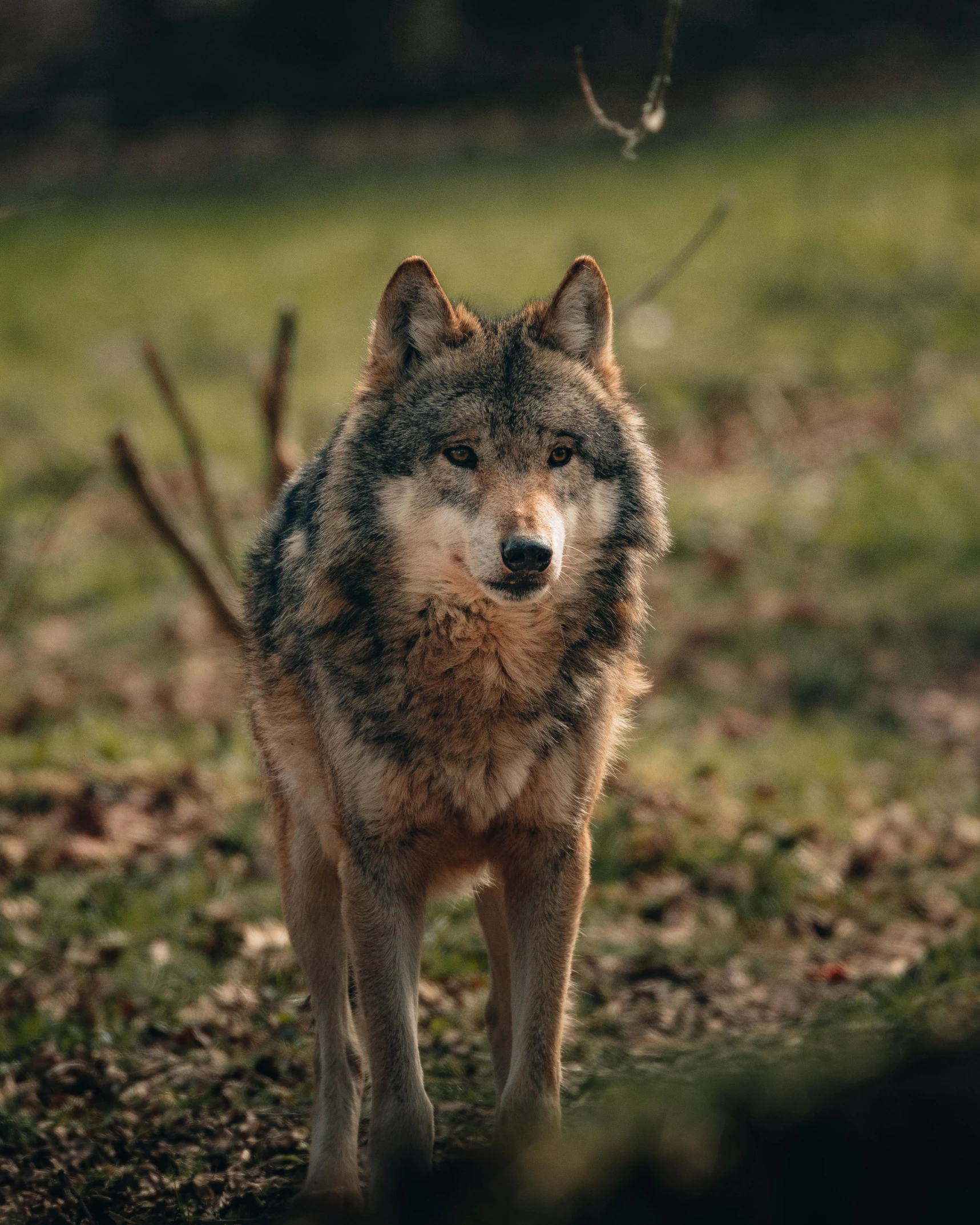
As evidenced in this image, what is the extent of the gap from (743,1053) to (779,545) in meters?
7.02

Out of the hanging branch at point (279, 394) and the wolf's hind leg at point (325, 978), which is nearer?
the wolf's hind leg at point (325, 978)

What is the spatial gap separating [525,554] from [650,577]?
6.84m

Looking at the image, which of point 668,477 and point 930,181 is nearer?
point 668,477

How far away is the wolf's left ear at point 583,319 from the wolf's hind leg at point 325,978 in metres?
1.89

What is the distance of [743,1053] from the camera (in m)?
4.21

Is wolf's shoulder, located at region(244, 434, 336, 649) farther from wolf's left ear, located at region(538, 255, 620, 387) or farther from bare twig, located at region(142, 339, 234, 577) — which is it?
bare twig, located at region(142, 339, 234, 577)

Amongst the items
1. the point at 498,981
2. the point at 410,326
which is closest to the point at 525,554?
the point at 410,326

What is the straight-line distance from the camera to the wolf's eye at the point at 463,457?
406 cm

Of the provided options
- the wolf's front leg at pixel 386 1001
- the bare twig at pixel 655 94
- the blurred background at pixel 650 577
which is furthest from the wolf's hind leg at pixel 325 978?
the bare twig at pixel 655 94

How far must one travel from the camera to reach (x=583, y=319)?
442 centimetres

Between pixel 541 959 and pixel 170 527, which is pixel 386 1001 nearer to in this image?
pixel 541 959

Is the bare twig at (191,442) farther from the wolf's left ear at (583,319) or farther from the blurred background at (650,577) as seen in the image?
the wolf's left ear at (583,319)

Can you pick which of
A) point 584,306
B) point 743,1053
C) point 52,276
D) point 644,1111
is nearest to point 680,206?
point 52,276

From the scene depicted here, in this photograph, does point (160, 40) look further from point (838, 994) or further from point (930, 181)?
point (838, 994)
